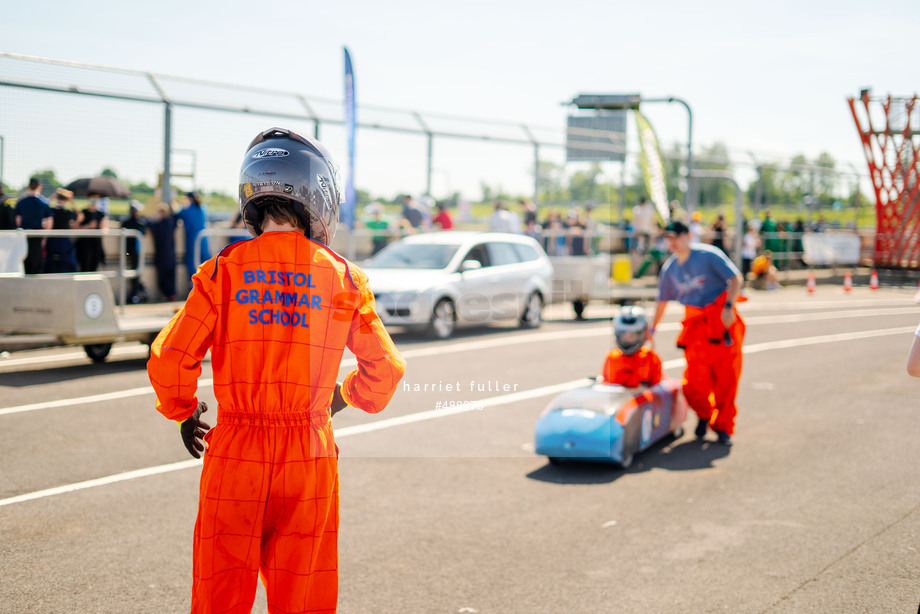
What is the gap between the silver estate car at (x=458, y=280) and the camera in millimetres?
13617

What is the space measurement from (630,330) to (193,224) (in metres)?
10.2

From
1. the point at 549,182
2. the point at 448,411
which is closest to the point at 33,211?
the point at 448,411

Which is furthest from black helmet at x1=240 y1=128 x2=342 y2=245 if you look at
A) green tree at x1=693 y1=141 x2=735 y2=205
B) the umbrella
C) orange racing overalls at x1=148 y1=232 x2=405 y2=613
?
green tree at x1=693 y1=141 x2=735 y2=205

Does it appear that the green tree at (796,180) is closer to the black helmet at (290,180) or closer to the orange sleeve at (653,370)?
the orange sleeve at (653,370)

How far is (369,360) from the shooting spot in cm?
275

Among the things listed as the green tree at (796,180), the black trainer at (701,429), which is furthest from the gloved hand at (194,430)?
the green tree at (796,180)

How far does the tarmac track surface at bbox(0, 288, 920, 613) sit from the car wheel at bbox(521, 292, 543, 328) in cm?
536

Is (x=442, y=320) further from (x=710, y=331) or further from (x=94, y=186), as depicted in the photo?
(x=710, y=331)

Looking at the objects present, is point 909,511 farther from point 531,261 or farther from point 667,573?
point 531,261

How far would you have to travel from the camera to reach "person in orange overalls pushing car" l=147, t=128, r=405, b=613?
2.56m

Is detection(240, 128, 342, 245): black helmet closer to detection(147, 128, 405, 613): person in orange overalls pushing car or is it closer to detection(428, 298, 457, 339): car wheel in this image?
detection(147, 128, 405, 613): person in orange overalls pushing car

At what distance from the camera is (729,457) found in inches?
285

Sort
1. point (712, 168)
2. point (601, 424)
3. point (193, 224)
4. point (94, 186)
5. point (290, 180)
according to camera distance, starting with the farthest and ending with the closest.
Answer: point (712, 168)
point (193, 224)
point (94, 186)
point (601, 424)
point (290, 180)

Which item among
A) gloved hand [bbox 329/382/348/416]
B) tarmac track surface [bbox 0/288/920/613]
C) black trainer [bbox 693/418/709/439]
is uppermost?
gloved hand [bbox 329/382/348/416]
